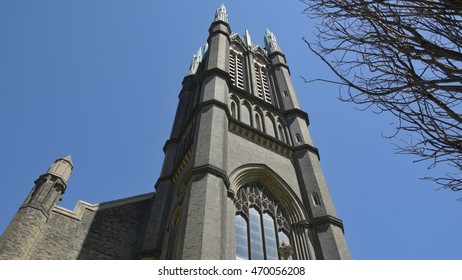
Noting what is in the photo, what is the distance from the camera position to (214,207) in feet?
A: 33.1

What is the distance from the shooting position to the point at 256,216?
12.6 meters

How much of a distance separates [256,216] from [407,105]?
31.1ft

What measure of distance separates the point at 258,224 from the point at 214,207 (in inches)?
113

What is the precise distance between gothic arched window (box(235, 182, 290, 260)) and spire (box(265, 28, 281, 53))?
58.2ft

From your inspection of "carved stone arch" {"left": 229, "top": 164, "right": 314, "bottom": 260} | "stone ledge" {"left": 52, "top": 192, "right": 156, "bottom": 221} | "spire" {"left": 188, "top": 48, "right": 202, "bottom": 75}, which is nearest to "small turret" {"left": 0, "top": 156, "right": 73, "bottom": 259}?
"stone ledge" {"left": 52, "top": 192, "right": 156, "bottom": 221}

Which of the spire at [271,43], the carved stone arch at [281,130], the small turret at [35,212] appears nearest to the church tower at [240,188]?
the carved stone arch at [281,130]

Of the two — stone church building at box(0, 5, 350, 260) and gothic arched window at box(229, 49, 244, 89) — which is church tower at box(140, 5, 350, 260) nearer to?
stone church building at box(0, 5, 350, 260)

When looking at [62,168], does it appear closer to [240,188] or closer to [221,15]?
[240,188]

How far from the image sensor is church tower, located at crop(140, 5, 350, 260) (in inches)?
402

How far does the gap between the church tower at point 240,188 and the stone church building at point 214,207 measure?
40 millimetres

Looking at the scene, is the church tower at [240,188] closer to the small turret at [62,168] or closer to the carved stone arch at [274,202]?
the carved stone arch at [274,202]

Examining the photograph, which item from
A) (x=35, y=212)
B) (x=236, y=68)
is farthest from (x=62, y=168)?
(x=236, y=68)
